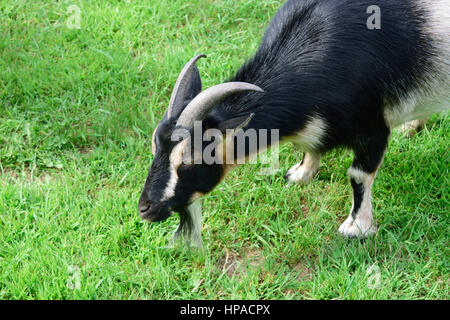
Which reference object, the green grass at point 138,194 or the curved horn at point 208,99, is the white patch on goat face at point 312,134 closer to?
the curved horn at point 208,99

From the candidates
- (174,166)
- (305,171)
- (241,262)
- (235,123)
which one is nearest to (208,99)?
(235,123)

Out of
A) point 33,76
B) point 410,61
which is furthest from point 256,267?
point 33,76

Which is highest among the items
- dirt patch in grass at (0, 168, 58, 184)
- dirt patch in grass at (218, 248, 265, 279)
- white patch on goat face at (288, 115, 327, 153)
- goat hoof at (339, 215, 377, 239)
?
white patch on goat face at (288, 115, 327, 153)

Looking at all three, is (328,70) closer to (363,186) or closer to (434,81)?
(434,81)

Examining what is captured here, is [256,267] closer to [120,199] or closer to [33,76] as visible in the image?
[120,199]

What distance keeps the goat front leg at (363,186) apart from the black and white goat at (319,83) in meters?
0.05

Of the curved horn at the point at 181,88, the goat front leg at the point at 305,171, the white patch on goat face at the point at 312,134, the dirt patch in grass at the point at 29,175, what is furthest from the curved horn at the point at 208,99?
the dirt patch in grass at the point at 29,175

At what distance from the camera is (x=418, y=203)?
3.91 metres

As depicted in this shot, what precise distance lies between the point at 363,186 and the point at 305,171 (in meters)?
0.53

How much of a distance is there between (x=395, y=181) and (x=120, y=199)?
1913 millimetres

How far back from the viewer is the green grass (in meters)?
3.43
